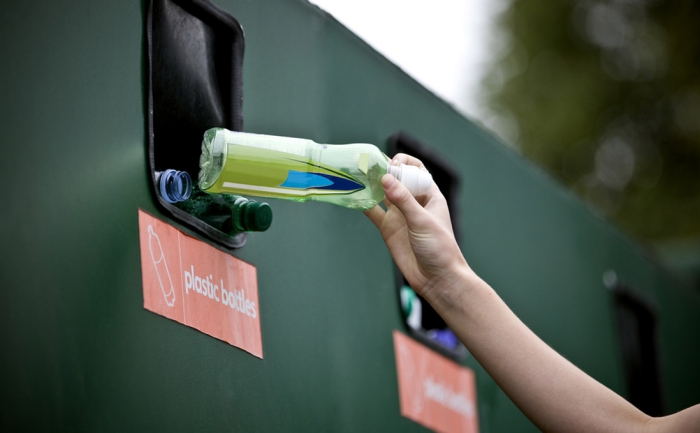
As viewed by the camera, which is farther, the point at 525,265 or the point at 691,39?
the point at 691,39

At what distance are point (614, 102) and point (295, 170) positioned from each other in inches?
430

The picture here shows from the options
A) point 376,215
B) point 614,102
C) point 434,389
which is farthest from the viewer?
point 614,102

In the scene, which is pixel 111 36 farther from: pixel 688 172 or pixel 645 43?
pixel 645 43

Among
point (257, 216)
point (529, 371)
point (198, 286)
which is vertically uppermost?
point (257, 216)

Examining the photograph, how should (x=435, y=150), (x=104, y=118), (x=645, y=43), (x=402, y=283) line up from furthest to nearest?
1. (x=645, y=43)
2. (x=435, y=150)
3. (x=402, y=283)
4. (x=104, y=118)

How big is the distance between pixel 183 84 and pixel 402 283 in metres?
0.86

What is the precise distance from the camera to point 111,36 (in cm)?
129

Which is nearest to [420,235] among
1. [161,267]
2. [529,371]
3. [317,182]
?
[317,182]

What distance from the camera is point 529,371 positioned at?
1499 mm

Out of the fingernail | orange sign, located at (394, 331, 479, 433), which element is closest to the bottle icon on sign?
the fingernail

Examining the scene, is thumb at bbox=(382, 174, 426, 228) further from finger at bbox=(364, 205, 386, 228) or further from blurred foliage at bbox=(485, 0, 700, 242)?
blurred foliage at bbox=(485, 0, 700, 242)

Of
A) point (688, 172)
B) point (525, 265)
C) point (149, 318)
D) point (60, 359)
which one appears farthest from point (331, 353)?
point (688, 172)

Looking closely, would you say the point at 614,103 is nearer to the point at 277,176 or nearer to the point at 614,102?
the point at 614,102

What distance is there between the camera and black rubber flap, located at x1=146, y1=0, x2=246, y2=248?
1404 mm
